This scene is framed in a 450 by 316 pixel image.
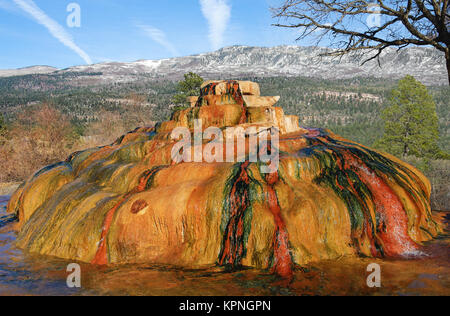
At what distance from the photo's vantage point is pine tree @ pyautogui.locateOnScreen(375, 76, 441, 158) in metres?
22.5

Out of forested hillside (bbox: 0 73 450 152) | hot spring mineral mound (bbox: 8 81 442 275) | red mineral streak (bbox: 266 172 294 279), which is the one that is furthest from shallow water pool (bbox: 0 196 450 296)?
forested hillside (bbox: 0 73 450 152)

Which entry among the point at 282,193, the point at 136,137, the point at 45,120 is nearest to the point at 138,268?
the point at 282,193

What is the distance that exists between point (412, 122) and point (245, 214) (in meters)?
21.3

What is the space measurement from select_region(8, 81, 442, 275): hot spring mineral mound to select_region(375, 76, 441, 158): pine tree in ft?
53.8

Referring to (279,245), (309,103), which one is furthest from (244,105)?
(309,103)

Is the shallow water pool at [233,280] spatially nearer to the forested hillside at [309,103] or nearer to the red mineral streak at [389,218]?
the red mineral streak at [389,218]

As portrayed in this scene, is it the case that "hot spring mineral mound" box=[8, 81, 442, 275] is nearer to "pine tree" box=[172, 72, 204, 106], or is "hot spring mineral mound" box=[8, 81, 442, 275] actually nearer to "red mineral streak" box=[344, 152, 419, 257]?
"red mineral streak" box=[344, 152, 419, 257]

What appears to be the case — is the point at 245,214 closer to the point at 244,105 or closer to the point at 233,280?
the point at 233,280

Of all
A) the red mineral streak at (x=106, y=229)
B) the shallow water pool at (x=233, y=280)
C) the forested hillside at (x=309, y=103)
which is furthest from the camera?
the forested hillside at (x=309, y=103)

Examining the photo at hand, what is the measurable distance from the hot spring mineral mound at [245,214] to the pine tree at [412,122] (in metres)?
16.4

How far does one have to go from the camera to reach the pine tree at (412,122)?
886 inches

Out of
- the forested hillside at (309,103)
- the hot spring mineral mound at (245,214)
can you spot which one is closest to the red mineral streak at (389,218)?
the hot spring mineral mound at (245,214)

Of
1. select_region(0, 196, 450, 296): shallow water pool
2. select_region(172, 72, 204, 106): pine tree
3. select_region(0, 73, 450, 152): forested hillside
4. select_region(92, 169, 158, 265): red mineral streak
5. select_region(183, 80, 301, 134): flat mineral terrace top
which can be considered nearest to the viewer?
select_region(0, 196, 450, 296): shallow water pool
